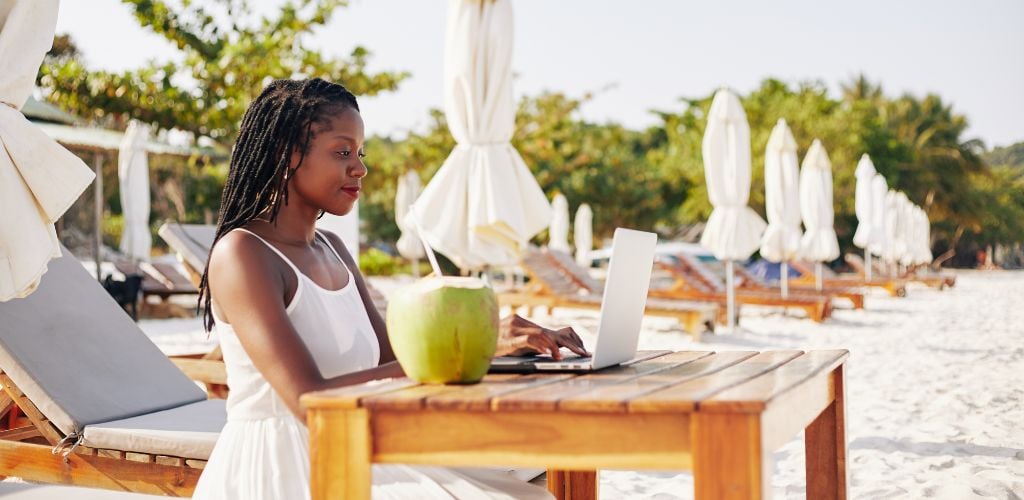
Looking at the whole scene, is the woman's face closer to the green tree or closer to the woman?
the woman

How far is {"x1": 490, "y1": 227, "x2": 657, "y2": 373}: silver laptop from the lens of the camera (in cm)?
169

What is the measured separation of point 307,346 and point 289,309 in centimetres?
8

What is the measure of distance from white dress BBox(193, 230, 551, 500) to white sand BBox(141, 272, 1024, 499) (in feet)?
6.37

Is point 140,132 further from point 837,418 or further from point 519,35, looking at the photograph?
point 837,418

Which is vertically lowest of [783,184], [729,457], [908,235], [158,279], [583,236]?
[158,279]

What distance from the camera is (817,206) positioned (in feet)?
52.1

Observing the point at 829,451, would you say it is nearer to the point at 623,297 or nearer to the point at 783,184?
the point at 623,297

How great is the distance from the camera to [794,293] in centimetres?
1302

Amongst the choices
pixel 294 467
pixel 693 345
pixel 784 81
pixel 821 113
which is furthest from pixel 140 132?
pixel 784 81

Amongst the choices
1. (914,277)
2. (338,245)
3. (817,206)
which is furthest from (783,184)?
(338,245)

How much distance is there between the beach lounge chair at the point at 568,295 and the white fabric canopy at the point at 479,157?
9.05 ft

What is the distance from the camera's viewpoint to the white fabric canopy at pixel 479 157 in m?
6.29

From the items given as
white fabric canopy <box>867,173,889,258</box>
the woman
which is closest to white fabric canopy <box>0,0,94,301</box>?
the woman

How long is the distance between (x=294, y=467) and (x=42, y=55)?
A: 1.71m
